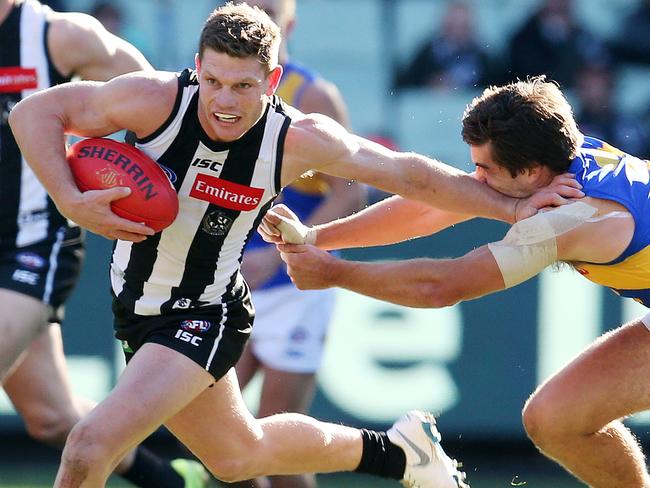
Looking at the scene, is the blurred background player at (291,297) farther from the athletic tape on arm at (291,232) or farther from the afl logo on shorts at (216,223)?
the afl logo on shorts at (216,223)

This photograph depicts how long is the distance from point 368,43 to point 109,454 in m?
6.12

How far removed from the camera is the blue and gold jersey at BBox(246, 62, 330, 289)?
22.7 feet

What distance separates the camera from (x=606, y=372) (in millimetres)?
5430

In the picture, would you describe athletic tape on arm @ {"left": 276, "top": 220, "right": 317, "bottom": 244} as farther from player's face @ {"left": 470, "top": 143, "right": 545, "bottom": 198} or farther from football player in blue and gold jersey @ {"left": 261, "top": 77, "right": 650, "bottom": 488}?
player's face @ {"left": 470, "top": 143, "right": 545, "bottom": 198}

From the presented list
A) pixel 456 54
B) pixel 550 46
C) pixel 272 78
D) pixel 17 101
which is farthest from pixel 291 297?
pixel 550 46

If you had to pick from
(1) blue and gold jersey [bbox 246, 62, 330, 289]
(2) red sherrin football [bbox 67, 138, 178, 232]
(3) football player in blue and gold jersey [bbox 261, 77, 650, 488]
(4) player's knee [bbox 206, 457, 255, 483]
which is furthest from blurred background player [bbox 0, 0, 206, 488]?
(3) football player in blue and gold jersey [bbox 261, 77, 650, 488]

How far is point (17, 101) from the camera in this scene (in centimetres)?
615

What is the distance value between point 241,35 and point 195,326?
1.14m

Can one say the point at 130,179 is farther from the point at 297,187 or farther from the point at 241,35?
the point at 297,187

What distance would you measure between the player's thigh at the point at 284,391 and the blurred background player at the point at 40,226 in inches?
26.1

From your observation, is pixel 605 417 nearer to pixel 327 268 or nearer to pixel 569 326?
pixel 327 268

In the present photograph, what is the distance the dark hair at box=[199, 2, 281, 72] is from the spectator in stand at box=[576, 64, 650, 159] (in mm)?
4962

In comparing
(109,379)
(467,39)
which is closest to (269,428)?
(109,379)

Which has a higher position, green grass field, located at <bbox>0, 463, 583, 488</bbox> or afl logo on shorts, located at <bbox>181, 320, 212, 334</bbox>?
afl logo on shorts, located at <bbox>181, 320, 212, 334</bbox>
